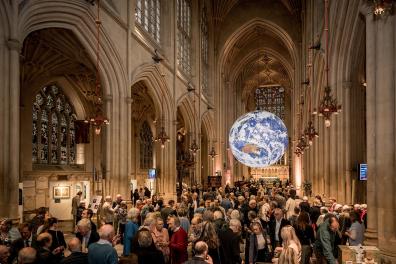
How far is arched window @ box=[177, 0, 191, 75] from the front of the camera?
1022 inches

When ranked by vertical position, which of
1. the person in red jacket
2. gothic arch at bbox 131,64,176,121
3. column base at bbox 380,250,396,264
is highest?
gothic arch at bbox 131,64,176,121

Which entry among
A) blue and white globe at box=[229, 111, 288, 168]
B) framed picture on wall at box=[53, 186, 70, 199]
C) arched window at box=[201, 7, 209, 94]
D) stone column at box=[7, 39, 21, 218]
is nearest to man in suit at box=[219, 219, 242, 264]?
stone column at box=[7, 39, 21, 218]

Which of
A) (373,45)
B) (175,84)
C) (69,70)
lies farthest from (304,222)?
(175,84)

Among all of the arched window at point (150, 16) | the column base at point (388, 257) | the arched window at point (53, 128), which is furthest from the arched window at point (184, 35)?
the column base at point (388, 257)

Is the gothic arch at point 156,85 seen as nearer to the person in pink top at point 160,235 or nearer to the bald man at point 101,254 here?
the person in pink top at point 160,235

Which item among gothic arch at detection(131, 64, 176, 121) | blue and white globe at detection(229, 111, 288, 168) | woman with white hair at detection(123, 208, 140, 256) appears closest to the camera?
woman with white hair at detection(123, 208, 140, 256)

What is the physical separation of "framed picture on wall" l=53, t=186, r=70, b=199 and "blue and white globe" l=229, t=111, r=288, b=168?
1607 cm

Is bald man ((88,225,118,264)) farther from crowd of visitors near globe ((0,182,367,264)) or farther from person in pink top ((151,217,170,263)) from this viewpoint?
person in pink top ((151,217,170,263))

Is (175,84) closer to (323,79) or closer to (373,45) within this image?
(323,79)

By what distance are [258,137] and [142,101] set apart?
8.58 meters

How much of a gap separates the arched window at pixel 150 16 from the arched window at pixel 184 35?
3.39 m

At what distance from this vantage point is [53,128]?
2211 centimetres

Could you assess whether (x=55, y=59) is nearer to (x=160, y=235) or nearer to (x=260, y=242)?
(x=160, y=235)

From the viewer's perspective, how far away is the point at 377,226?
334 inches
